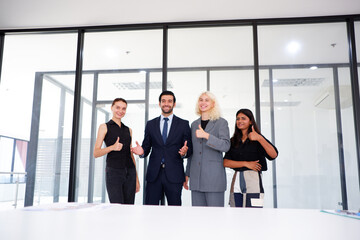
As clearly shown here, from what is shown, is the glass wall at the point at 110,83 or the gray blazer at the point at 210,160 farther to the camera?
the glass wall at the point at 110,83

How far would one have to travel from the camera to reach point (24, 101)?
3805 mm

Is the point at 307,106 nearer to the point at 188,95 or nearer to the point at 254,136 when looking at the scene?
the point at 254,136

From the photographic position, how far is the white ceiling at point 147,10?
3.40 metres

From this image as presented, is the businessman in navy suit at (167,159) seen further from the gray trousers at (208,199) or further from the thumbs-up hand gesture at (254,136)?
the thumbs-up hand gesture at (254,136)

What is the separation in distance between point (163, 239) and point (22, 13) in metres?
4.09

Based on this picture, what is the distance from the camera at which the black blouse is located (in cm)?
249

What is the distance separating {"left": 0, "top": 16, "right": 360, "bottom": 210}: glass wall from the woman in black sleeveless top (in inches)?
26.7

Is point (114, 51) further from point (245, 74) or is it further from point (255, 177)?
point (255, 177)

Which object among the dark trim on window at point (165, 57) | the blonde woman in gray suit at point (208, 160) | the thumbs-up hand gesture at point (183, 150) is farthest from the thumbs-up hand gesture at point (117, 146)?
the dark trim on window at point (165, 57)

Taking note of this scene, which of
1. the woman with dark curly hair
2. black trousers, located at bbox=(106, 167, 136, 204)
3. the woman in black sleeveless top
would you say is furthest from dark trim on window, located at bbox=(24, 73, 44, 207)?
the woman with dark curly hair

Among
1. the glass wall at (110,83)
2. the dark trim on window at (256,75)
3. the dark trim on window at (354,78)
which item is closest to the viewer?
the dark trim on window at (354,78)

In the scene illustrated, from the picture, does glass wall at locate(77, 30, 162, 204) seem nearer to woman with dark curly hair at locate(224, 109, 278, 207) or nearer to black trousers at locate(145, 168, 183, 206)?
black trousers at locate(145, 168, 183, 206)

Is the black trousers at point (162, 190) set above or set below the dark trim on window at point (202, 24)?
below

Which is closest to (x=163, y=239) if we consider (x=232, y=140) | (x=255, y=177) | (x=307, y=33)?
(x=255, y=177)
